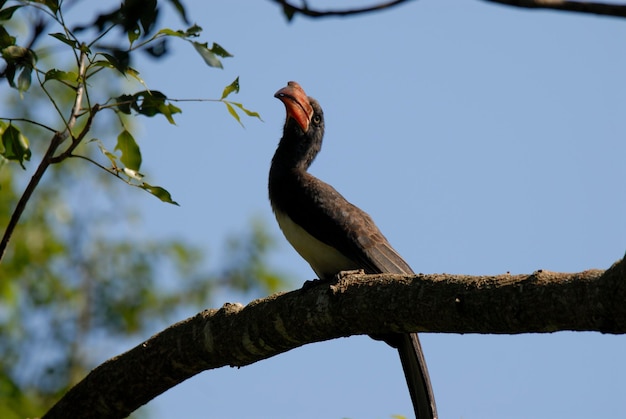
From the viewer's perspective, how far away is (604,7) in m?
1.75

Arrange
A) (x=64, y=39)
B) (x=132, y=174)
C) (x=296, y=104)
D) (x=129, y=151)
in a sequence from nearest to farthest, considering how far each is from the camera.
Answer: (x=64, y=39)
(x=132, y=174)
(x=129, y=151)
(x=296, y=104)

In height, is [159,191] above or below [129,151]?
below

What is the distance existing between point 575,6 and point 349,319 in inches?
77.7

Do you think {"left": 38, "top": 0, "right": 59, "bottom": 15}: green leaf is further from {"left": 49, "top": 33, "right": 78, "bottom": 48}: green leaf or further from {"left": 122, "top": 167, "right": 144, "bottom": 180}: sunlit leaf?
{"left": 122, "top": 167, "right": 144, "bottom": 180}: sunlit leaf

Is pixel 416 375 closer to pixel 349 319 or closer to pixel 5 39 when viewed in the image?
pixel 349 319

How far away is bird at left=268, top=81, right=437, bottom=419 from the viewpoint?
448 cm

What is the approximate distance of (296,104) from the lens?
20.2 feet

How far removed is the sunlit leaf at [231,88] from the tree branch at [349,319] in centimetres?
88

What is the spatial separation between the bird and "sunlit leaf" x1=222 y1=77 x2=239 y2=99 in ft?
3.97

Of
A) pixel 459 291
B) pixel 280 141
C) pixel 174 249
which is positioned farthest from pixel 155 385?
pixel 174 249

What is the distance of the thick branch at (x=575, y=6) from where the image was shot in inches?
67.9

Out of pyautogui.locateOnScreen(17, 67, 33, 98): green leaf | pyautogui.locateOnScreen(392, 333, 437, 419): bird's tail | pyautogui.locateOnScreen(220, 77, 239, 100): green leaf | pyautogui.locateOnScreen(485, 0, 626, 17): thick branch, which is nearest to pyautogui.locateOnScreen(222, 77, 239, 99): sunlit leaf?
pyautogui.locateOnScreen(220, 77, 239, 100): green leaf

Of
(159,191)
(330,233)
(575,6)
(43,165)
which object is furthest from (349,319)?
(575,6)

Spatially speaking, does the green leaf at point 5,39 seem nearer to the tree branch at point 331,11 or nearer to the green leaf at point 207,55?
the green leaf at point 207,55
